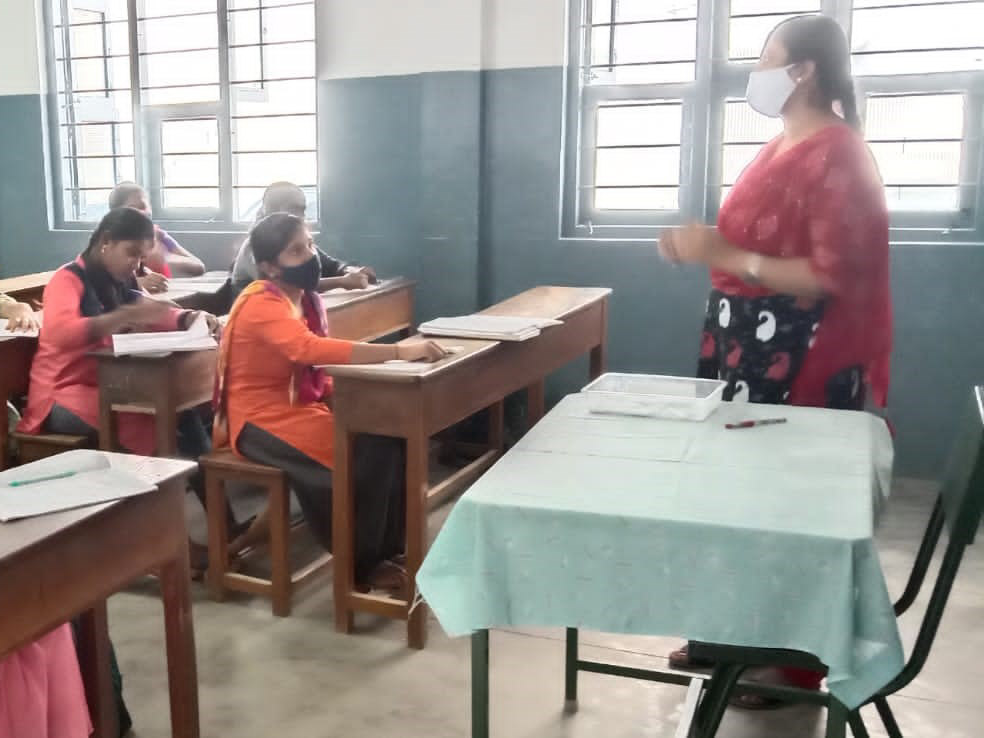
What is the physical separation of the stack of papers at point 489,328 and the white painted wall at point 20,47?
11.3 ft

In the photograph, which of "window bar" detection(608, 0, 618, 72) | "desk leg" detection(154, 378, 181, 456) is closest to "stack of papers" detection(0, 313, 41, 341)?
"desk leg" detection(154, 378, 181, 456)

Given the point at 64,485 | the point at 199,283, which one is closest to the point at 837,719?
the point at 64,485

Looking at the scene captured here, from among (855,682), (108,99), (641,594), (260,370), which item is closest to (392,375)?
(260,370)

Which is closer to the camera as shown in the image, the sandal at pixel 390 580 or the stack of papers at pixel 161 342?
the sandal at pixel 390 580

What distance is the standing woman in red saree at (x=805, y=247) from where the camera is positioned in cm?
205

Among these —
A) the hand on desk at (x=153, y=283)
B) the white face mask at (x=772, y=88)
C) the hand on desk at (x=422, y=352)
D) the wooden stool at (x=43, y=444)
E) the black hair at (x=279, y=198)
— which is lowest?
the wooden stool at (x=43, y=444)

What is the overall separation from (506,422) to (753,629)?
312 centimetres

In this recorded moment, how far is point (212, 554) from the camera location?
2.79m

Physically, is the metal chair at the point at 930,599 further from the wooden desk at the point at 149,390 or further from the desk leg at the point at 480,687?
the wooden desk at the point at 149,390

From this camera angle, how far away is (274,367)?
2.76 meters

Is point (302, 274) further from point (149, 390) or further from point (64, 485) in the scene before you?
point (64, 485)

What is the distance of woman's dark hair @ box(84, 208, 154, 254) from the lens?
296 cm

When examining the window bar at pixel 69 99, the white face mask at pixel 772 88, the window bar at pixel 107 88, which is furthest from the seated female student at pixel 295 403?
the window bar at pixel 69 99

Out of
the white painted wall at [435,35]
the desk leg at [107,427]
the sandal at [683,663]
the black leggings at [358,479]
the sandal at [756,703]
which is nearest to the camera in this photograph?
the sandal at [756,703]
